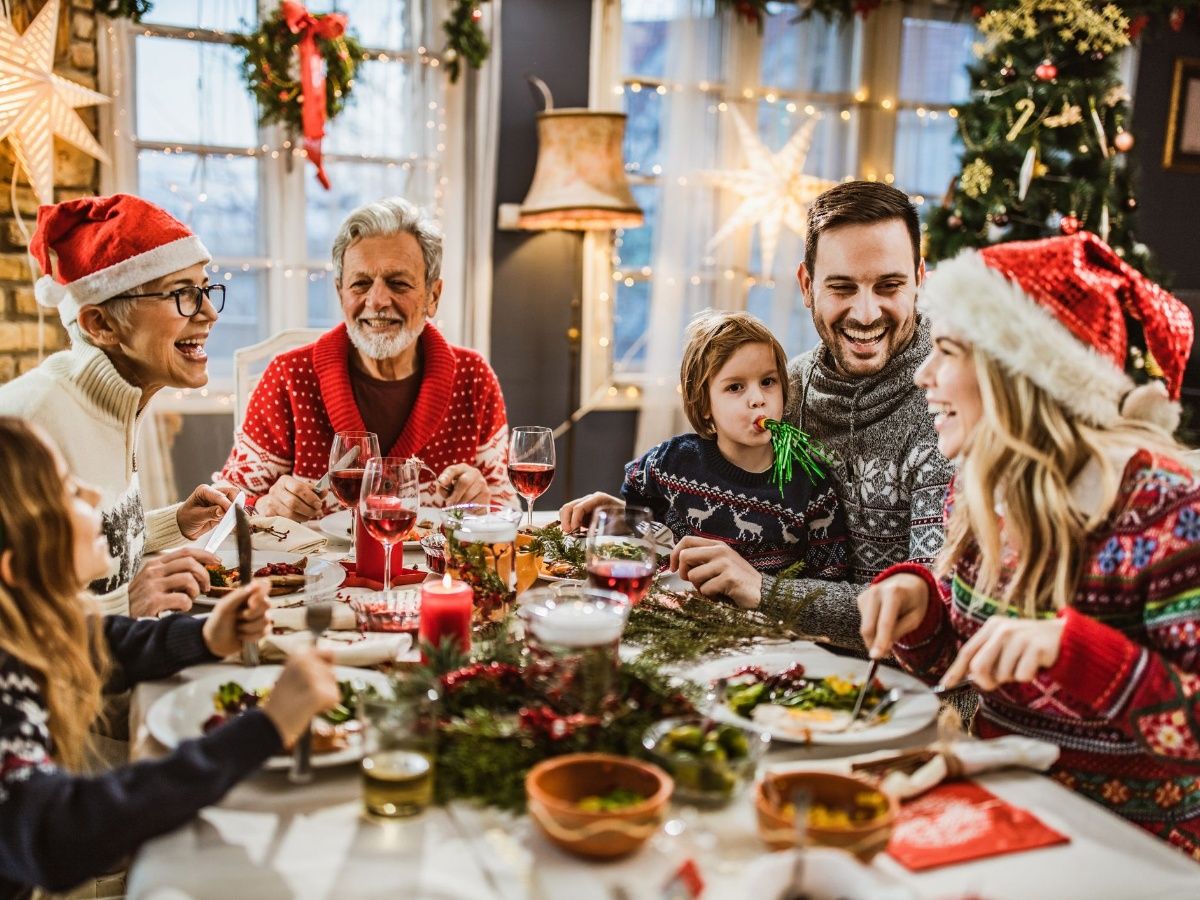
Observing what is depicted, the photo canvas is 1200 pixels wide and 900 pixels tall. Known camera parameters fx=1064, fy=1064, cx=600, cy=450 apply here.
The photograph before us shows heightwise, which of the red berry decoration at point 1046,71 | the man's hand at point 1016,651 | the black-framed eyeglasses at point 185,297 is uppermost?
the red berry decoration at point 1046,71

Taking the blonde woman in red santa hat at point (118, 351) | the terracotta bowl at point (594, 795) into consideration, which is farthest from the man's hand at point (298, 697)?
the blonde woman in red santa hat at point (118, 351)

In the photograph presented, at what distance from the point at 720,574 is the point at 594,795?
75 cm

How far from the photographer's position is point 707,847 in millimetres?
995

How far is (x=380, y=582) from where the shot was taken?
1.81 meters

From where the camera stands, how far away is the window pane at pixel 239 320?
4262mm

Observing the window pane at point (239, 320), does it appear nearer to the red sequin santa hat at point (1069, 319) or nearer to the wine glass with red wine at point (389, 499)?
the wine glass with red wine at point (389, 499)

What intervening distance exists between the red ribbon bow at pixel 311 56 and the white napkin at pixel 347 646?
2921 mm

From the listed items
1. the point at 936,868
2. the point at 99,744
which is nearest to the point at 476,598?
the point at 99,744

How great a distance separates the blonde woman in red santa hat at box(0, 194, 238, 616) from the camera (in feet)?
5.91

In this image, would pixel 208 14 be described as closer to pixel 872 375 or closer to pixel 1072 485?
pixel 872 375

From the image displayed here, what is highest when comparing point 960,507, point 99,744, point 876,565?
point 960,507

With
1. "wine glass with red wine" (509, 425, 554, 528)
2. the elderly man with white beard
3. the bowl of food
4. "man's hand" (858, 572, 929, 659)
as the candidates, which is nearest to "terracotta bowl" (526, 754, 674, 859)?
the bowl of food

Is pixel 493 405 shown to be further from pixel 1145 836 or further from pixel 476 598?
pixel 1145 836

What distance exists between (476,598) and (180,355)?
898 mm
